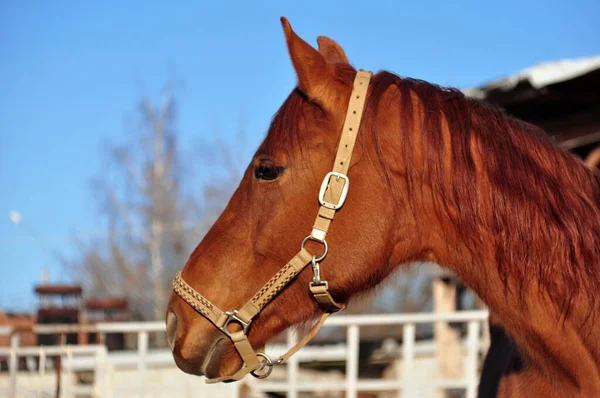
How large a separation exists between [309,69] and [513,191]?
2.44 ft

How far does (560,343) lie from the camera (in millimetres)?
2254

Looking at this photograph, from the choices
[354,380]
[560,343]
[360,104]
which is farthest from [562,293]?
[354,380]

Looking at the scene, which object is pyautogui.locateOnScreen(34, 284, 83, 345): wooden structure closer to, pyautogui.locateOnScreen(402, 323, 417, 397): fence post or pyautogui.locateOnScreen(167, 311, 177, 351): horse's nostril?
pyautogui.locateOnScreen(402, 323, 417, 397): fence post

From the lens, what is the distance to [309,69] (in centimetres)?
239

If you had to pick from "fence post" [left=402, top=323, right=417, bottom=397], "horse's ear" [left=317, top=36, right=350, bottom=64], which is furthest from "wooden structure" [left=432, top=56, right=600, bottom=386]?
"horse's ear" [left=317, top=36, right=350, bottom=64]

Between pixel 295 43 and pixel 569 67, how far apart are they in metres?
5.31

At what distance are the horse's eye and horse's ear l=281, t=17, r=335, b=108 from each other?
0.25 meters

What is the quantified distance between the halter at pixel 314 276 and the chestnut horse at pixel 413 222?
0.8 inches

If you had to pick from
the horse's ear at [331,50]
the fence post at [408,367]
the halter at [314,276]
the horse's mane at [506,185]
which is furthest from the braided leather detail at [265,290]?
the fence post at [408,367]

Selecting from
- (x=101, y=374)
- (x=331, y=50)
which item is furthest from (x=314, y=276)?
(x=101, y=374)

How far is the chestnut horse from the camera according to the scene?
2.27 metres

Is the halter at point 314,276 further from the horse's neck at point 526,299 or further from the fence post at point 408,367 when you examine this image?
the fence post at point 408,367

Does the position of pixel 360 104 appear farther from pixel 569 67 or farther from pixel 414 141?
pixel 569 67

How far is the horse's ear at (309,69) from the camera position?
2.36 metres
